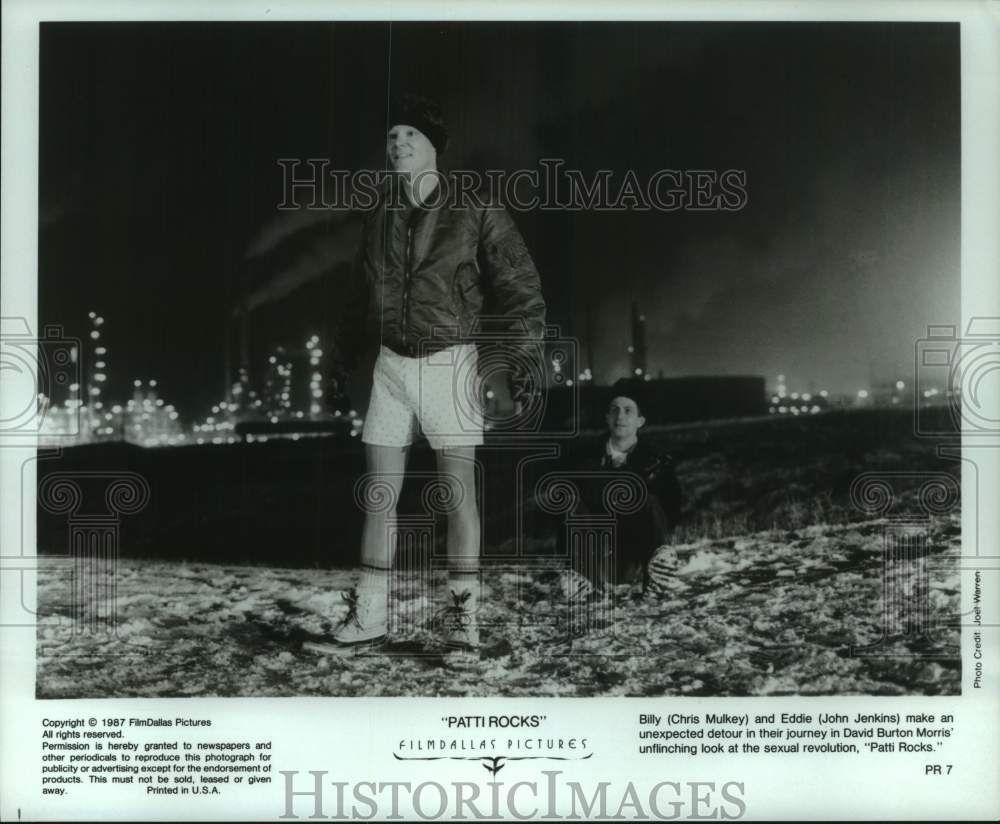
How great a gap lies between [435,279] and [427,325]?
0.17 metres

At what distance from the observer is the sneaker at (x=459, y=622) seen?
3.69 m

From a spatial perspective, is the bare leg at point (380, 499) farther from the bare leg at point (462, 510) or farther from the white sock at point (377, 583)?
the bare leg at point (462, 510)

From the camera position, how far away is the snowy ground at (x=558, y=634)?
3.69 m

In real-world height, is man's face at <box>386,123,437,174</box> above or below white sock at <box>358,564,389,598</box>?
above

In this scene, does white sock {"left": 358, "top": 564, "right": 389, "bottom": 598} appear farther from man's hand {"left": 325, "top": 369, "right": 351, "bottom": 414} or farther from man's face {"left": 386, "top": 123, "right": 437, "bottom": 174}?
man's face {"left": 386, "top": 123, "right": 437, "bottom": 174}

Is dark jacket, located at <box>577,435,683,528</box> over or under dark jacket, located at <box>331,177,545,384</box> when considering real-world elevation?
under

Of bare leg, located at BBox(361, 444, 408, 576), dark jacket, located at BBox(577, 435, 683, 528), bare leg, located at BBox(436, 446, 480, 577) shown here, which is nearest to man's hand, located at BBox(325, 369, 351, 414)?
bare leg, located at BBox(361, 444, 408, 576)

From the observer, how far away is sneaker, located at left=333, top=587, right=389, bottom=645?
3.70 metres

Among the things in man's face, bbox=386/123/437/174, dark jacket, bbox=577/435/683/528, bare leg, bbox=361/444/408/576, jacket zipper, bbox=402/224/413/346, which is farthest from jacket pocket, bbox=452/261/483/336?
dark jacket, bbox=577/435/683/528

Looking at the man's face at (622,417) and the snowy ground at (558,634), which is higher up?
the man's face at (622,417)

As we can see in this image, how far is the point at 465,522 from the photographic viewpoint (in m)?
3.70

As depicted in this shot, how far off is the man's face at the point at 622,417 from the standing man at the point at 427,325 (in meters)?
0.33

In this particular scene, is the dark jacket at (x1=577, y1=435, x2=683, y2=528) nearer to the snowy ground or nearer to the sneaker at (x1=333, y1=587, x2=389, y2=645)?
the snowy ground

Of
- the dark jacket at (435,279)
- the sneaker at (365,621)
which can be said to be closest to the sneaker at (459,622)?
the sneaker at (365,621)
